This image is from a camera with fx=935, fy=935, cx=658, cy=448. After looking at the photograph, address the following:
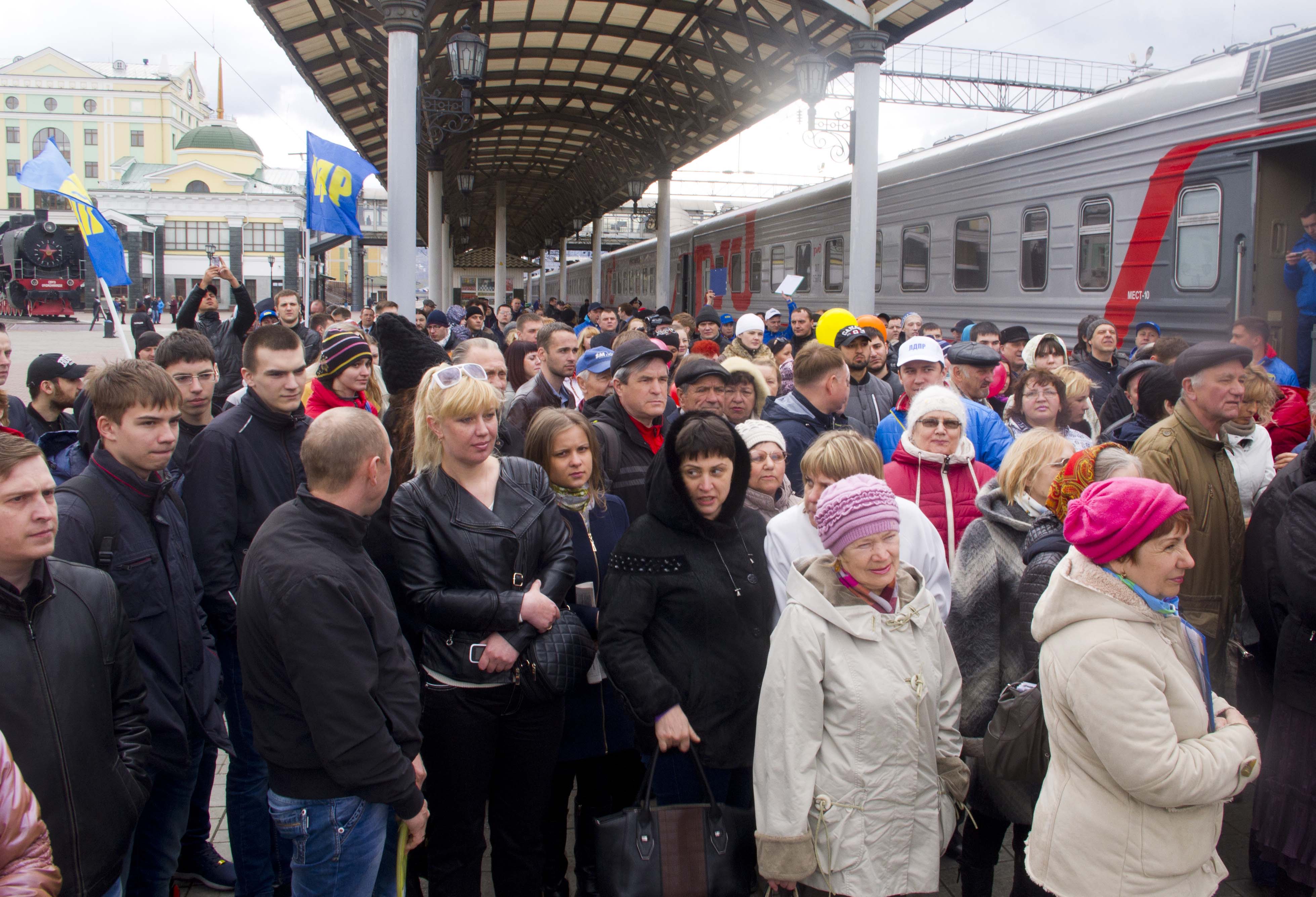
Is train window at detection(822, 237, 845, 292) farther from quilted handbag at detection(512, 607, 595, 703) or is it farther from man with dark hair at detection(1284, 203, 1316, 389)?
quilted handbag at detection(512, 607, 595, 703)

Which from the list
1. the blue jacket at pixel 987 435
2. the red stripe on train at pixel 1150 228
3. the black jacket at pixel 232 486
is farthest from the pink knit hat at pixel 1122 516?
the red stripe on train at pixel 1150 228

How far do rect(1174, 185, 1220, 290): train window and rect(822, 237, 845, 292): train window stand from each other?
225 inches

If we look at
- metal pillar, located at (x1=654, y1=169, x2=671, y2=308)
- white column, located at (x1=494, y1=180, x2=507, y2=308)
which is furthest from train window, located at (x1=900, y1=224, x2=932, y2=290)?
white column, located at (x1=494, y1=180, x2=507, y2=308)

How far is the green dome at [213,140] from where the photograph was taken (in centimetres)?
7394

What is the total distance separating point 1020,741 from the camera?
2.77 m

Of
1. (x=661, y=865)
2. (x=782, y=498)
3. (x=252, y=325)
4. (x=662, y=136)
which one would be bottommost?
(x=661, y=865)

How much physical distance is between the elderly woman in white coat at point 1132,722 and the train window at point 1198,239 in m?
6.25

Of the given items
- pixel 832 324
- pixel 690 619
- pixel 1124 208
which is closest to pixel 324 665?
pixel 690 619

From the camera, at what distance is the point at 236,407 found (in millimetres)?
3676

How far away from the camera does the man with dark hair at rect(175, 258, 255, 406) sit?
21.3 feet

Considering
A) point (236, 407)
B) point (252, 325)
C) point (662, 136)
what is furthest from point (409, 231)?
point (662, 136)

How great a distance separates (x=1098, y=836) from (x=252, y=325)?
6.48 m

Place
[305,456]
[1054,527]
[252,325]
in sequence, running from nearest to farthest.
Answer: [305,456] < [1054,527] < [252,325]

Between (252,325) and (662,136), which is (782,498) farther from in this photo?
(662,136)
